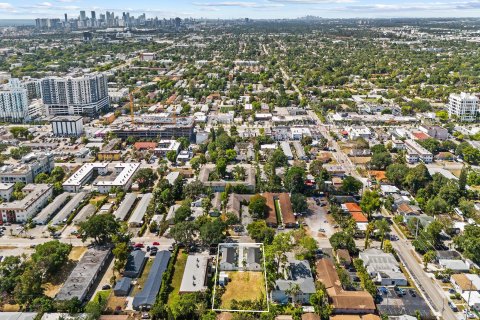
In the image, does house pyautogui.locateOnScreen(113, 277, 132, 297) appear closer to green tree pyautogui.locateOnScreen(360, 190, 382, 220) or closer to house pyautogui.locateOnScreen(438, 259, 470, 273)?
green tree pyautogui.locateOnScreen(360, 190, 382, 220)

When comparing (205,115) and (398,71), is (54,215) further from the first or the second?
(398,71)

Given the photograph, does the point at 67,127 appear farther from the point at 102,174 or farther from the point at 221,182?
the point at 221,182

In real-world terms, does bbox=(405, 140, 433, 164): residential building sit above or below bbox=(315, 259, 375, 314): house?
above

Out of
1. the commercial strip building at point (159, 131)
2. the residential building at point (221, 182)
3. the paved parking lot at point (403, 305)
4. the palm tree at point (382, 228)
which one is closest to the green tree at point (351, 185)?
the palm tree at point (382, 228)

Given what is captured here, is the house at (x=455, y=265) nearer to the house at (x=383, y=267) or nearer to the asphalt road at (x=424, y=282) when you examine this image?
the asphalt road at (x=424, y=282)

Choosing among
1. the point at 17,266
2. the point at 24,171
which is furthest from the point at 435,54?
the point at 17,266

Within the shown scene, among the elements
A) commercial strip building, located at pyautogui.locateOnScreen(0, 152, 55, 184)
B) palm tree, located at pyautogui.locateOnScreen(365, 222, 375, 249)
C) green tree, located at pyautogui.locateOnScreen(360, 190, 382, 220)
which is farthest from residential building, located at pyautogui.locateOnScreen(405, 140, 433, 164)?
A: commercial strip building, located at pyautogui.locateOnScreen(0, 152, 55, 184)

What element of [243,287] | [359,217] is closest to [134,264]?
[243,287]
